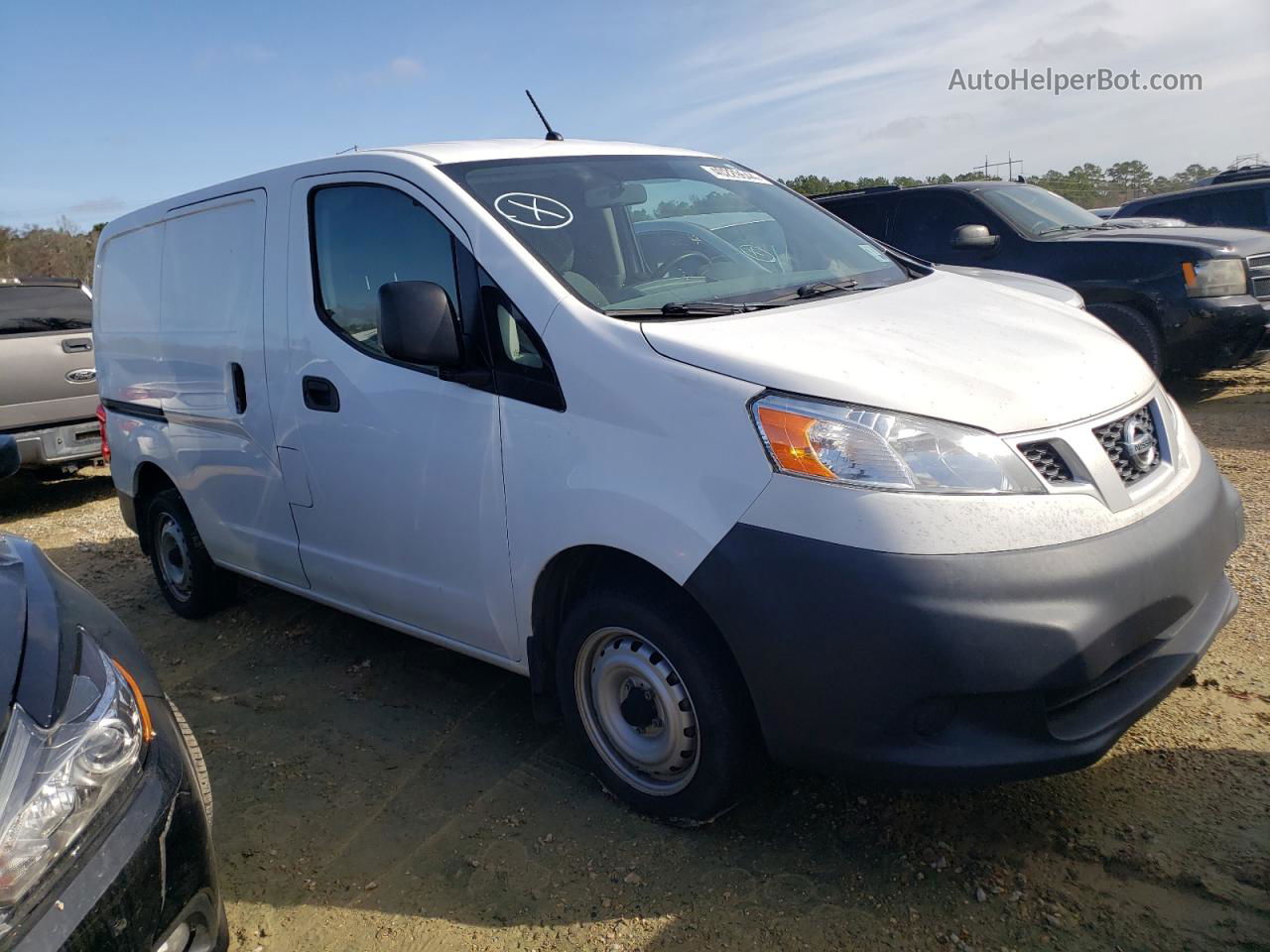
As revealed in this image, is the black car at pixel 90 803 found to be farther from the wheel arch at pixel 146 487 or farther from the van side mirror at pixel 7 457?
the wheel arch at pixel 146 487

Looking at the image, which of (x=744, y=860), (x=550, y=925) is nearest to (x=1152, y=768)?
(x=744, y=860)

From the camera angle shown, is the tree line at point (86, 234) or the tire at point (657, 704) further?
the tree line at point (86, 234)

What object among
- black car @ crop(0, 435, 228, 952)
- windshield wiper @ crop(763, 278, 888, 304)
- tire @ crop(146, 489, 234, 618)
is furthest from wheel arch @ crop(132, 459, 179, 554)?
windshield wiper @ crop(763, 278, 888, 304)

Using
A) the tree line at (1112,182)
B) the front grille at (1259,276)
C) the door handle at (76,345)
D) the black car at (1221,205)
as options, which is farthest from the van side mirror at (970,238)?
the tree line at (1112,182)

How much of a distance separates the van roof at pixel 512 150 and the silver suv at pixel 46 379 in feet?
18.3

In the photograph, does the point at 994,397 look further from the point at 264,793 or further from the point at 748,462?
the point at 264,793

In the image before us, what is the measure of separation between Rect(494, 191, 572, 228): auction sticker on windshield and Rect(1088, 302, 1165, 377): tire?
5421 millimetres

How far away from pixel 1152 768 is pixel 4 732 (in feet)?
9.36

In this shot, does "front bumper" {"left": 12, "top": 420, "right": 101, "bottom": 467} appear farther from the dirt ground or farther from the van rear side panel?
the dirt ground

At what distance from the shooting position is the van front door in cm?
309

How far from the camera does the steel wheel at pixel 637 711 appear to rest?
2705 mm

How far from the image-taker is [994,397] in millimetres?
2406

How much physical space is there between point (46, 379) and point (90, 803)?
7181 millimetres

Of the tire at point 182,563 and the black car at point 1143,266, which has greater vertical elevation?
the black car at point 1143,266
